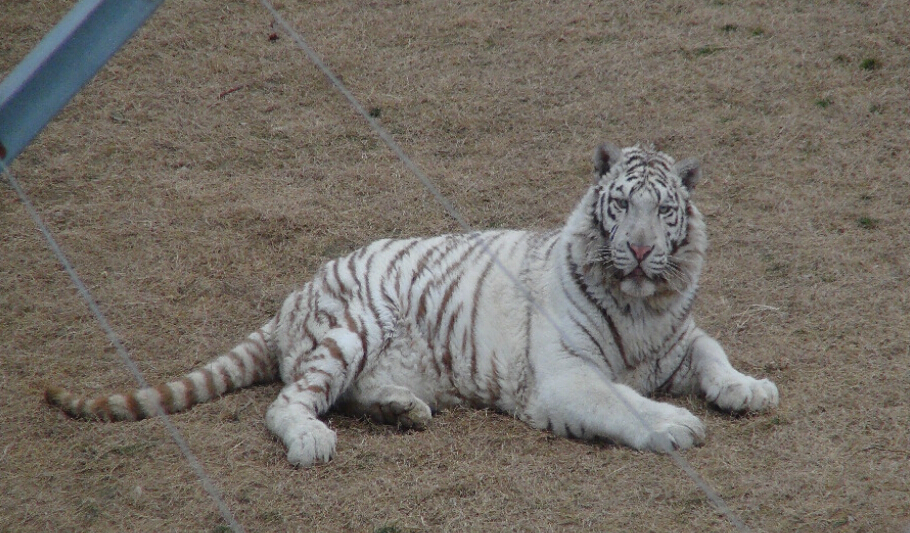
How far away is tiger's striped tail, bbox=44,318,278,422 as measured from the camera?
3.60 metres

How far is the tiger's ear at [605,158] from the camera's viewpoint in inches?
145

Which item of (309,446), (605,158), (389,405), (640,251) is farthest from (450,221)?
(309,446)

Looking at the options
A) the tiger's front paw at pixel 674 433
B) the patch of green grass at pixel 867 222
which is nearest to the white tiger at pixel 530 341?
the tiger's front paw at pixel 674 433

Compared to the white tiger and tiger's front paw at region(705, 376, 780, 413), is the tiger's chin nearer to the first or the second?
the white tiger

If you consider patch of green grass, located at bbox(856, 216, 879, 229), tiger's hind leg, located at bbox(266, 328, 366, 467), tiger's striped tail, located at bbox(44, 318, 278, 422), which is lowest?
tiger's striped tail, located at bbox(44, 318, 278, 422)

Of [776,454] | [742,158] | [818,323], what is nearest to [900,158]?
[742,158]

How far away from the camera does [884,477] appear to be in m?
3.01

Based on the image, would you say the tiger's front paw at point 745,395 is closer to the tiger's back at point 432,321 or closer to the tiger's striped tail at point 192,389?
the tiger's back at point 432,321

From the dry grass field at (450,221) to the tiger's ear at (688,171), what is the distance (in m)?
0.80

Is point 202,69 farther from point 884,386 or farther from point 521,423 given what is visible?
point 884,386

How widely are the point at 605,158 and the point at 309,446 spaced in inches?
61.9

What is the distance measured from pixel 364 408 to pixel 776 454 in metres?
1.53

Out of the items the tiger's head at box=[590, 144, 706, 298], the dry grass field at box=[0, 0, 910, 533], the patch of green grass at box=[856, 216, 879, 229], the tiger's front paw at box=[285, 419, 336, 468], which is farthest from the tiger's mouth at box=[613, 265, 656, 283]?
the patch of green grass at box=[856, 216, 879, 229]

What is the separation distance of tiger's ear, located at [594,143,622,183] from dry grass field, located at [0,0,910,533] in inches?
37.9
